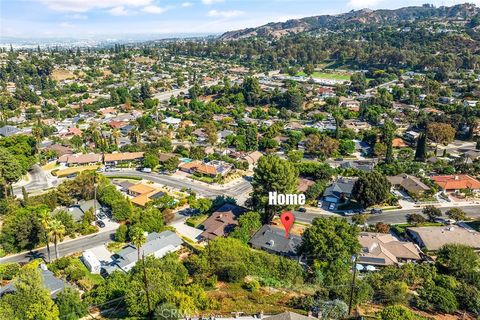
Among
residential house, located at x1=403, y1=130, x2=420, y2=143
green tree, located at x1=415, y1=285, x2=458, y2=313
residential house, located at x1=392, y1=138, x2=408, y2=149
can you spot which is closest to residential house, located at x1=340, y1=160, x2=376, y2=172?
residential house, located at x1=392, y1=138, x2=408, y2=149

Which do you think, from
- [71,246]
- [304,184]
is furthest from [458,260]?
[71,246]

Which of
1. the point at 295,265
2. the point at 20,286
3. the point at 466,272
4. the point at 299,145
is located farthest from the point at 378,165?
the point at 20,286

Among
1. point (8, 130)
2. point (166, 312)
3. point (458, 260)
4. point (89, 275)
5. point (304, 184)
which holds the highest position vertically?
point (8, 130)

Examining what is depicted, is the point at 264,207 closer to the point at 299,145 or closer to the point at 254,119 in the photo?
the point at 299,145

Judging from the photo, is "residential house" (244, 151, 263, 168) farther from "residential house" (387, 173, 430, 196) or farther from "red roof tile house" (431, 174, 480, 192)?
"red roof tile house" (431, 174, 480, 192)

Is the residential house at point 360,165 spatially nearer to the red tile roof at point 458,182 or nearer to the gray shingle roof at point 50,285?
the red tile roof at point 458,182

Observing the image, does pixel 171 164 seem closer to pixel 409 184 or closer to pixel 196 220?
pixel 196 220
